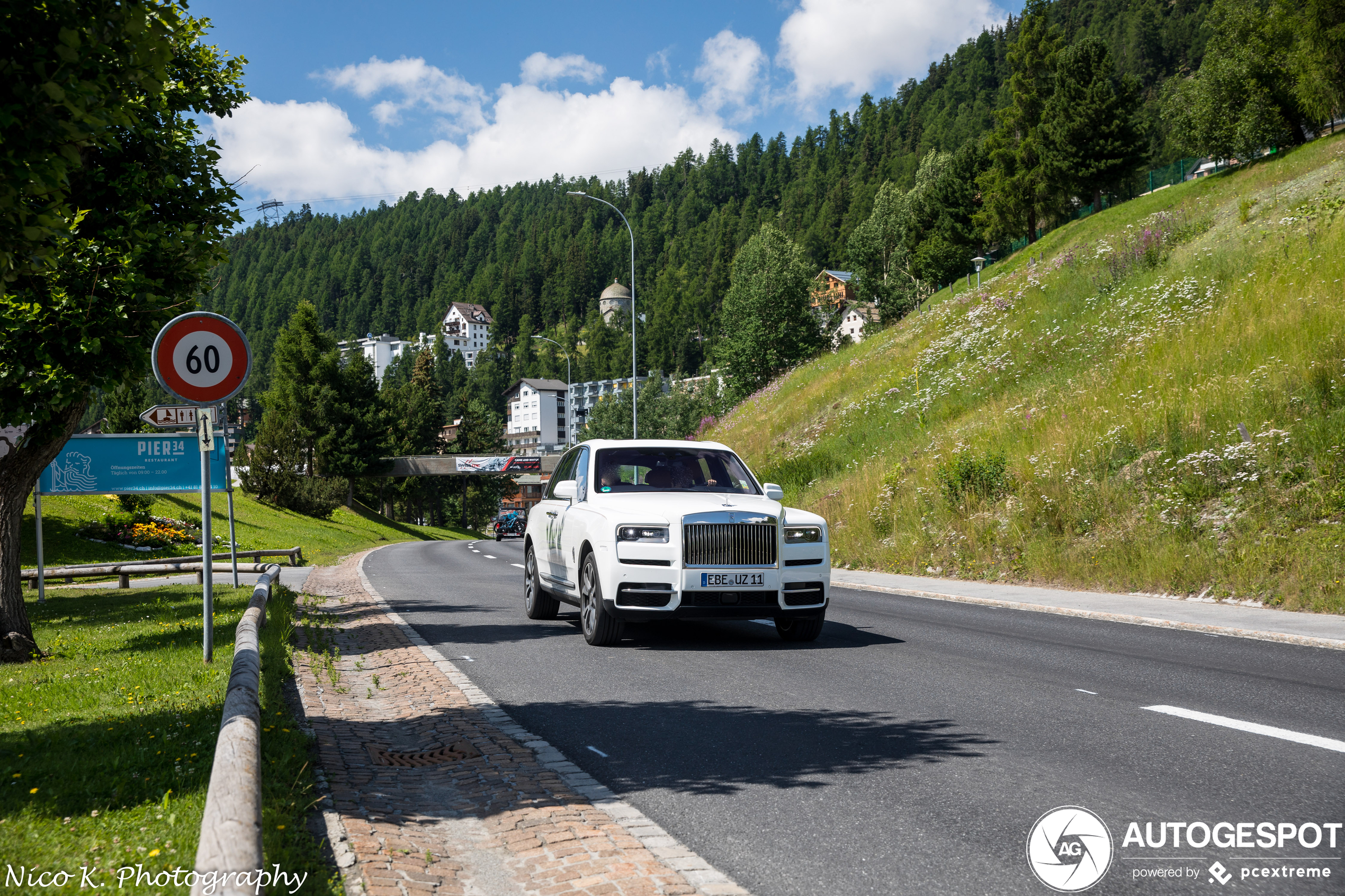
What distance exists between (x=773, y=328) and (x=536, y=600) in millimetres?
59964

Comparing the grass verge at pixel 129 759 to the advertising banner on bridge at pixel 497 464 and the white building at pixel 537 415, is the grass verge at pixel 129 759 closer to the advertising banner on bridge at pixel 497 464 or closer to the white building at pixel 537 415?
the advertising banner on bridge at pixel 497 464

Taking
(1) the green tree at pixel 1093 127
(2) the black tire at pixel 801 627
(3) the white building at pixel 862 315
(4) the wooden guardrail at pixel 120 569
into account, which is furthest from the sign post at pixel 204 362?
(1) the green tree at pixel 1093 127

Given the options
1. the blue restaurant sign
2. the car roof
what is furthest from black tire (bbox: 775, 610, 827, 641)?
the blue restaurant sign

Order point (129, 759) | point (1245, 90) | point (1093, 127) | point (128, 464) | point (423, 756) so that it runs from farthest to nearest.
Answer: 1. point (1093, 127)
2. point (1245, 90)
3. point (128, 464)
4. point (423, 756)
5. point (129, 759)

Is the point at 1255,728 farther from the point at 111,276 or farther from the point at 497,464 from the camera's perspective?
the point at 497,464

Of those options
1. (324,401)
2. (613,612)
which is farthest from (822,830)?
(324,401)

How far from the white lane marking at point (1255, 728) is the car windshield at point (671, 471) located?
525 centimetres

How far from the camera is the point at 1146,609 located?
12.1 m

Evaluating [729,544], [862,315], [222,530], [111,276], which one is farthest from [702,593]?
[862,315]

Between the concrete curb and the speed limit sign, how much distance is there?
315 cm

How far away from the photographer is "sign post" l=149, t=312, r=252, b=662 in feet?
27.6

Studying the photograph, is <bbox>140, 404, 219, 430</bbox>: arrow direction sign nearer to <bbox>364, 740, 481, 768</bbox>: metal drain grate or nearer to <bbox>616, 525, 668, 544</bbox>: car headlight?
<bbox>616, 525, 668, 544</bbox>: car headlight

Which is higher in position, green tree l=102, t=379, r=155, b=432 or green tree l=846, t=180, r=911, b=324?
green tree l=846, t=180, r=911, b=324

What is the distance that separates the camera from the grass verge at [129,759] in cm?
399
